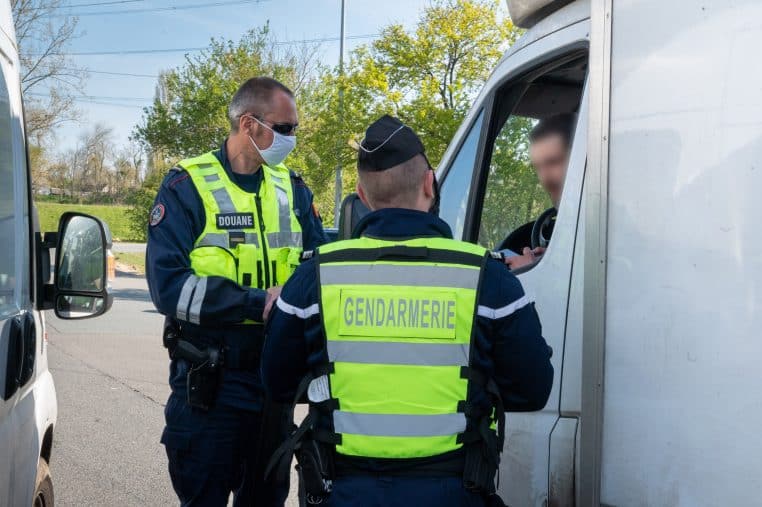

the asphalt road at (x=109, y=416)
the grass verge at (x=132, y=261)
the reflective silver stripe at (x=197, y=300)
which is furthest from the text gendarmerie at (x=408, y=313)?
the grass verge at (x=132, y=261)

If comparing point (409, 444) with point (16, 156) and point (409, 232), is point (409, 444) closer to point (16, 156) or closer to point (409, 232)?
point (409, 232)

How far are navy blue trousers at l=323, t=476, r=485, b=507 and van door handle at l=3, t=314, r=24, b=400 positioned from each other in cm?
95

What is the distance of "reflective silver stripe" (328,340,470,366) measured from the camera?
6.16 ft

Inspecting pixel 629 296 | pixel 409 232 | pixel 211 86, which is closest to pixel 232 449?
pixel 409 232

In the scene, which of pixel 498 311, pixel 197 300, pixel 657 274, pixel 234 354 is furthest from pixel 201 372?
pixel 657 274

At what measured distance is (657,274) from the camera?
178 centimetres

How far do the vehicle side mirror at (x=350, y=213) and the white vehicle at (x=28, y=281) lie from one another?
76cm

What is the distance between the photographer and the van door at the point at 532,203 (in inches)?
84.8

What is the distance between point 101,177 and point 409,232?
5837cm

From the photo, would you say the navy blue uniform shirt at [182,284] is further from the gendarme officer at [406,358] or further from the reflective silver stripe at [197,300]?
the gendarme officer at [406,358]

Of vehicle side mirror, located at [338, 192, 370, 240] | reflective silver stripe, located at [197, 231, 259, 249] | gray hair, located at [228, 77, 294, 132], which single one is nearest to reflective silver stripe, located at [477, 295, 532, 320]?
vehicle side mirror, located at [338, 192, 370, 240]

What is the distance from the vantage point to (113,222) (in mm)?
48750

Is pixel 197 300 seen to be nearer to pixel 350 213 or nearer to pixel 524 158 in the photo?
pixel 350 213

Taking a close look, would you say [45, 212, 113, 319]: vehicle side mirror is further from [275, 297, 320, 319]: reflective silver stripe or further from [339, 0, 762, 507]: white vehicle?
[339, 0, 762, 507]: white vehicle
